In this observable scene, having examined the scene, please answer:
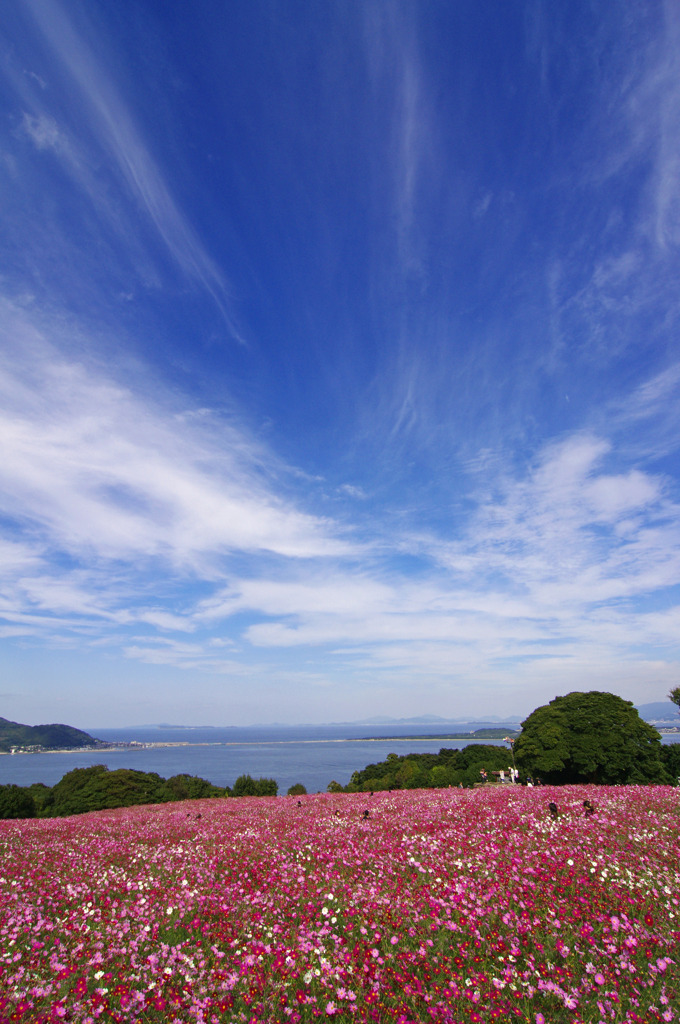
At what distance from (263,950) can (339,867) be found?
4.67m

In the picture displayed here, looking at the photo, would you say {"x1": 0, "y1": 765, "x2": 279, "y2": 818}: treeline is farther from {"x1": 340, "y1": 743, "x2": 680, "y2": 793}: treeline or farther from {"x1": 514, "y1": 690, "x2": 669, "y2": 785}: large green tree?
{"x1": 514, "y1": 690, "x2": 669, "y2": 785}: large green tree

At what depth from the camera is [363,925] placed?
8000 millimetres

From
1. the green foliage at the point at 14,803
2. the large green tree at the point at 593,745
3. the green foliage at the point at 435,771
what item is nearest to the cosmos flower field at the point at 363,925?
the large green tree at the point at 593,745

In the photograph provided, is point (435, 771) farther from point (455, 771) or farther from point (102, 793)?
point (102, 793)

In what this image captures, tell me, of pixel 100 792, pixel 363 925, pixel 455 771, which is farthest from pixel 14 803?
pixel 363 925

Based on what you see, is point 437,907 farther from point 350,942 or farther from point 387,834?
point 387,834

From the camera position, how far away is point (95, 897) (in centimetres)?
1012

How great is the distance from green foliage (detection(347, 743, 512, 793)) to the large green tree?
6.67 meters

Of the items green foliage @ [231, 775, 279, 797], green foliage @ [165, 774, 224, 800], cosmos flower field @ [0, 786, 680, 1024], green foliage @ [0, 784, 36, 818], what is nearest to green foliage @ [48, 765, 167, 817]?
green foliage @ [165, 774, 224, 800]

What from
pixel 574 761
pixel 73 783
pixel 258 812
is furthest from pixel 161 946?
pixel 73 783

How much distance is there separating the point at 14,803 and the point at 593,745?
41.5 m

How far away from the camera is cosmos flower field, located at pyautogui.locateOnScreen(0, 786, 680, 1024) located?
5.98m

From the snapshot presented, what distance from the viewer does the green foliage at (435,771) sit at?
3691cm

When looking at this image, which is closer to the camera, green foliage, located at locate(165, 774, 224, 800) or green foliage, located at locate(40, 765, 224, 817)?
green foliage, located at locate(40, 765, 224, 817)
